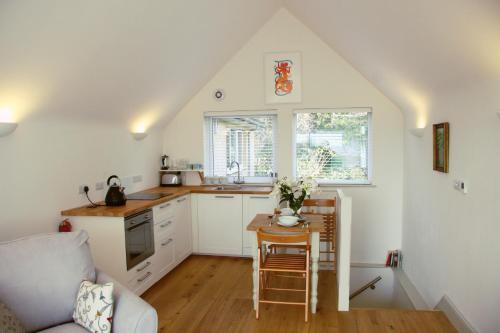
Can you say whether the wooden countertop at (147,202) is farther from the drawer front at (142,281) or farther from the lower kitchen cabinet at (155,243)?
the drawer front at (142,281)

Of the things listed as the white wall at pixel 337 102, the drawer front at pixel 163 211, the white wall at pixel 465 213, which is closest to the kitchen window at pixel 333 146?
the white wall at pixel 337 102

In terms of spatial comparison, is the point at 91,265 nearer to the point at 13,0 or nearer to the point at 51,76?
the point at 51,76

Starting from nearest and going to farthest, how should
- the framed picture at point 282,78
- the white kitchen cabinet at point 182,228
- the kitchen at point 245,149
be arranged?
the kitchen at point 245,149, the white kitchen cabinet at point 182,228, the framed picture at point 282,78

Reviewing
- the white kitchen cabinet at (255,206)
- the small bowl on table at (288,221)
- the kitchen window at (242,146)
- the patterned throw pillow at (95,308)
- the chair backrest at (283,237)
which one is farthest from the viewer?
the kitchen window at (242,146)

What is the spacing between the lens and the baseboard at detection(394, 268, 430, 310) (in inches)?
144

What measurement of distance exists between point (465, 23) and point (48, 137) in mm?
3196

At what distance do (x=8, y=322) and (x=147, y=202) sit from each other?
1938 mm

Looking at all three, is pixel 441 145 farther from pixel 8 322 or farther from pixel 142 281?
pixel 8 322

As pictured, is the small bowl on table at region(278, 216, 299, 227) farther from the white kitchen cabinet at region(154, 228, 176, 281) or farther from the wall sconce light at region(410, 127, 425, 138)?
the wall sconce light at region(410, 127, 425, 138)

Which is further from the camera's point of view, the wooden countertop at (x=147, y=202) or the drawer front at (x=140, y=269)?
the drawer front at (x=140, y=269)

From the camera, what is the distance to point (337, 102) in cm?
465

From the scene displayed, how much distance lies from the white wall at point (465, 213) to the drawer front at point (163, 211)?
110 inches

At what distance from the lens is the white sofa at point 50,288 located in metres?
1.96

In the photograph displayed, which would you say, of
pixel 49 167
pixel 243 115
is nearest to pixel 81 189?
pixel 49 167
